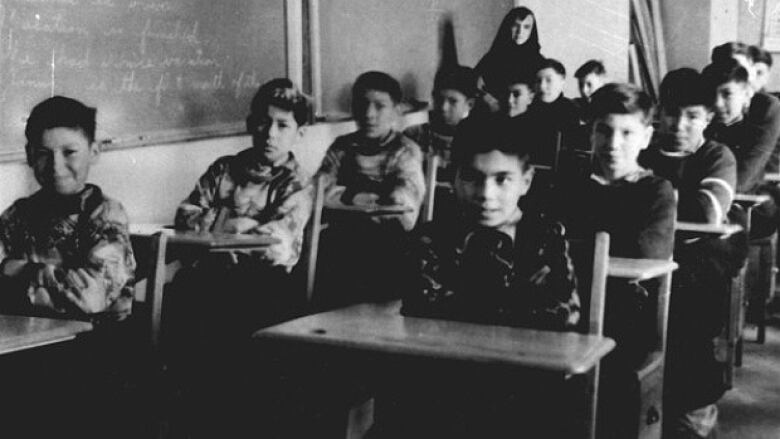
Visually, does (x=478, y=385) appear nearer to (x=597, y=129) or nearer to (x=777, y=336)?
(x=597, y=129)

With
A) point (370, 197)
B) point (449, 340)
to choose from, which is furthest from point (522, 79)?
point (449, 340)

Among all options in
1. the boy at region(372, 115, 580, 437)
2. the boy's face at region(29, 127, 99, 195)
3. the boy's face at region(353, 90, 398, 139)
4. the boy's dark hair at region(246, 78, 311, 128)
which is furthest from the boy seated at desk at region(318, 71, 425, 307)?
the boy at region(372, 115, 580, 437)

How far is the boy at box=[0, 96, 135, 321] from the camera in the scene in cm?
227

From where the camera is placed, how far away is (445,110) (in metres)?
5.06

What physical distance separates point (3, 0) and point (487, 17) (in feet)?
13.9

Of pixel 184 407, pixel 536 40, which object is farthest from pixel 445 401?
pixel 536 40

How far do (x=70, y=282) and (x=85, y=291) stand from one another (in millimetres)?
43

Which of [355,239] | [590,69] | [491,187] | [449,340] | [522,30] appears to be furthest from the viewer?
[590,69]

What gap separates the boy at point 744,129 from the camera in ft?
14.1

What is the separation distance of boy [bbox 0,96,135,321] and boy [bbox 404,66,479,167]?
258cm

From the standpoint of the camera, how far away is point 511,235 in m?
2.20

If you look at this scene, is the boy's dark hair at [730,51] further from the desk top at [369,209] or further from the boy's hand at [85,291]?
the boy's hand at [85,291]

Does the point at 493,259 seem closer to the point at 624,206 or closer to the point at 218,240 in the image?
the point at 624,206

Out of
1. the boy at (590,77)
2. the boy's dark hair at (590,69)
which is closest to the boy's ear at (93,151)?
the boy at (590,77)
